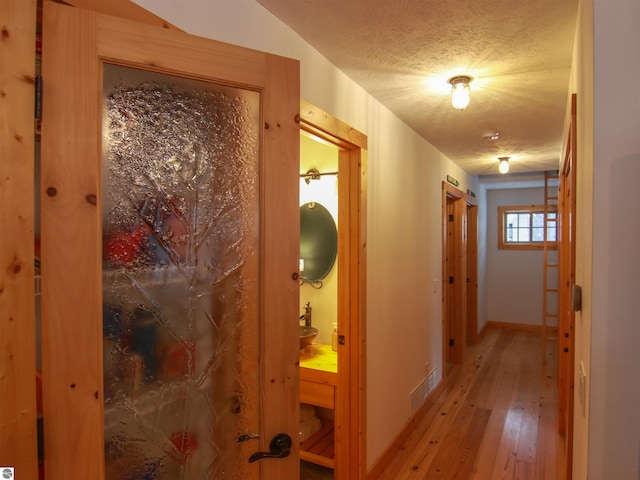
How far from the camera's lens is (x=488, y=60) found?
6.49ft

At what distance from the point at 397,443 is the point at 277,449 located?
1965 millimetres

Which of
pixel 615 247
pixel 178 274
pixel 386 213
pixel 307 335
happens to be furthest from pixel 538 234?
pixel 178 274

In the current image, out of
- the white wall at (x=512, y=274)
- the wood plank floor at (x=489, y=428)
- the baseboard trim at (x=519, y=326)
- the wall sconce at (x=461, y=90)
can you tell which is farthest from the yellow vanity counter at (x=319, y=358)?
the white wall at (x=512, y=274)

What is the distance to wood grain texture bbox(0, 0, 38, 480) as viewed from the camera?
0.80 m

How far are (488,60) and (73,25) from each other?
1.88m

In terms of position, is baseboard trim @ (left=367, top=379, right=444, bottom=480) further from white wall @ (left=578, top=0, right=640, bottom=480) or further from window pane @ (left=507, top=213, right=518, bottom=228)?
window pane @ (left=507, top=213, right=518, bottom=228)

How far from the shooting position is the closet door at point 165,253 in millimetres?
903

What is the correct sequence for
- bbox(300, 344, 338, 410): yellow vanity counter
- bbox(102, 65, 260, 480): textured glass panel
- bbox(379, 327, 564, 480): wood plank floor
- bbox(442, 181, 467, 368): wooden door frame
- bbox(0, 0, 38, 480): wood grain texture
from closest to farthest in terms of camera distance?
bbox(0, 0, 38, 480): wood grain texture < bbox(102, 65, 260, 480): textured glass panel < bbox(300, 344, 338, 410): yellow vanity counter < bbox(379, 327, 564, 480): wood plank floor < bbox(442, 181, 467, 368): wooden door frame

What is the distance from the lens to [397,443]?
2820 mm

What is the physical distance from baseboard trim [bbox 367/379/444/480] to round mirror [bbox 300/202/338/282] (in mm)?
1351

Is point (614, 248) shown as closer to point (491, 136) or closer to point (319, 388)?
point (319, 388)

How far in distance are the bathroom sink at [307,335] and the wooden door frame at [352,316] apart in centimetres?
53

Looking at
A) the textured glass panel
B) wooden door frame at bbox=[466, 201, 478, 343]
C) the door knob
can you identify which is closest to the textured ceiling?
the textured glass panel

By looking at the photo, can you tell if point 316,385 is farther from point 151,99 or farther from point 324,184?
point 151,99
